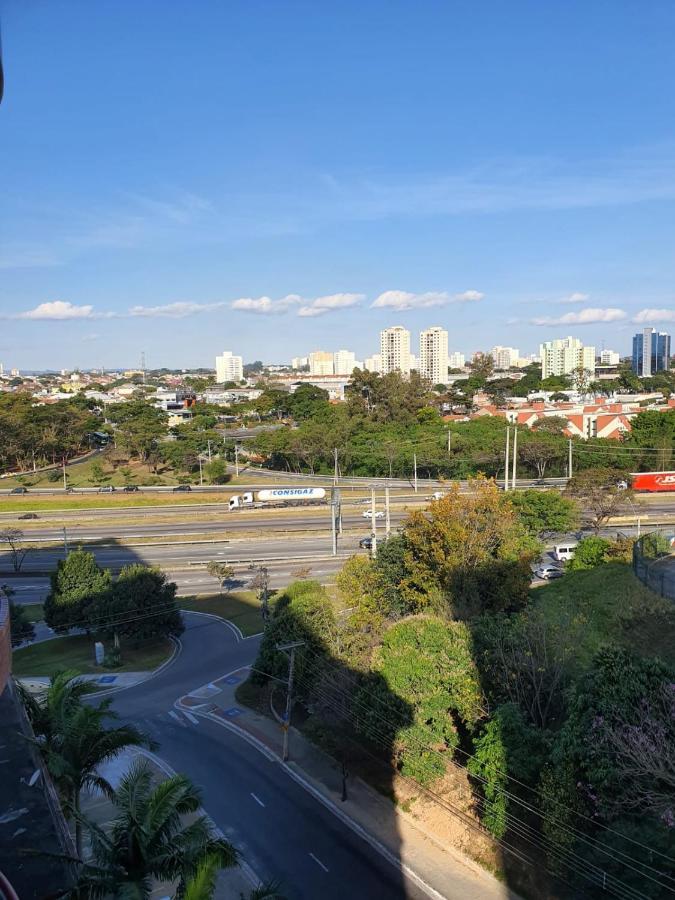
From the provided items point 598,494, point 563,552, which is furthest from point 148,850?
point 598,494

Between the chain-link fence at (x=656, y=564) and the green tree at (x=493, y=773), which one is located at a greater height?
the chain-link fence at (x=656, y=564)

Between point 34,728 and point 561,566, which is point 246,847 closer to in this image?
point 34,728

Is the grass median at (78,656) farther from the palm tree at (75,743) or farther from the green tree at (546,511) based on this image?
the green tree at (546,511)

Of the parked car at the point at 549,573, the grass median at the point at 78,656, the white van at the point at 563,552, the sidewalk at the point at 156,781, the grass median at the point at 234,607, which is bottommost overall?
the grass median at the point at 78,656

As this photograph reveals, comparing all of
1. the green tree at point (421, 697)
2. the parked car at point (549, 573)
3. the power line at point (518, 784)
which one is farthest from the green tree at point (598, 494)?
the power line at point (518, 784)

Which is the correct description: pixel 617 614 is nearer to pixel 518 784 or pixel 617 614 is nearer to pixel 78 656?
pixel 518 784
